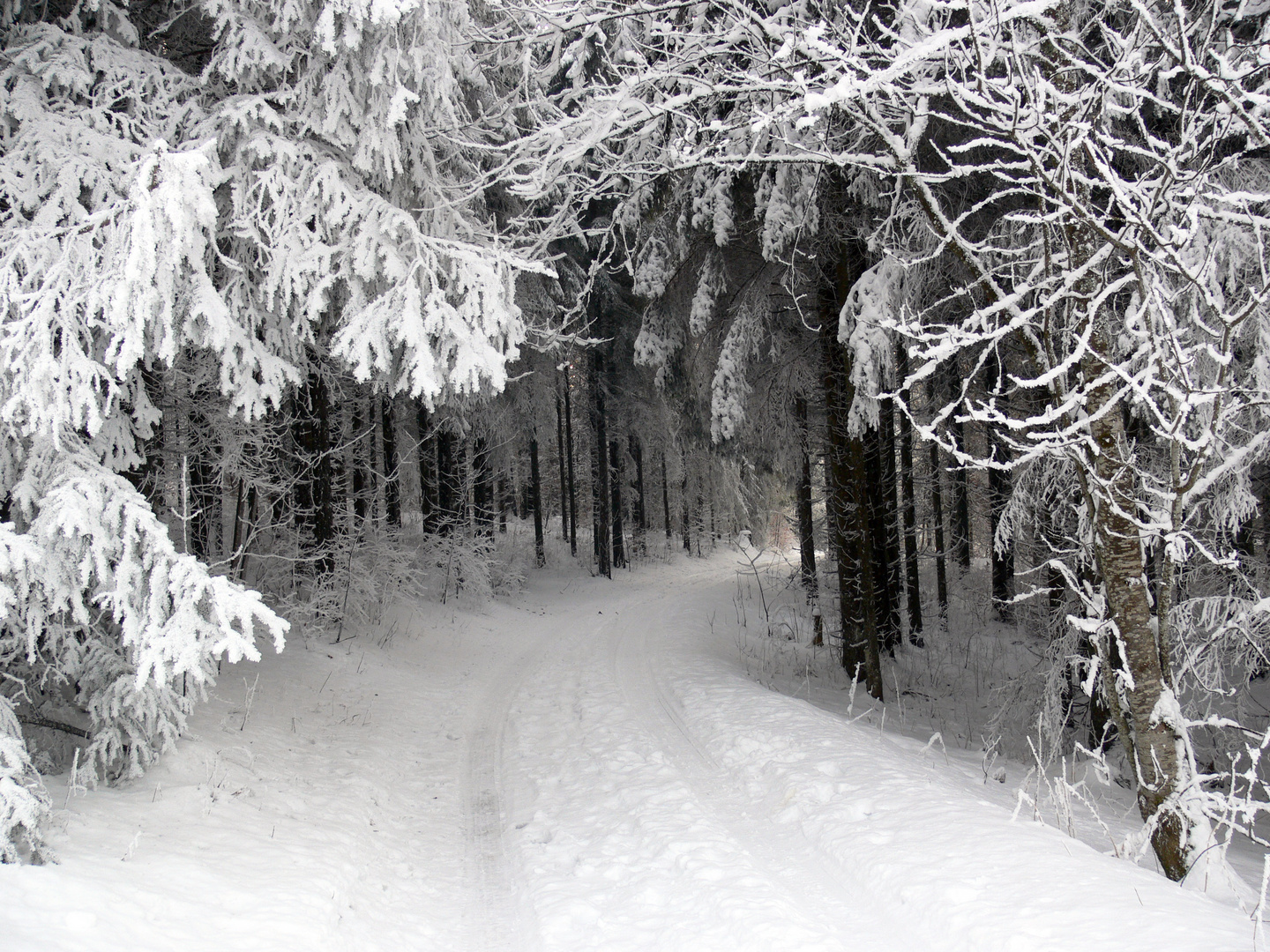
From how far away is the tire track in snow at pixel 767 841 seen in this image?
3.67 metres

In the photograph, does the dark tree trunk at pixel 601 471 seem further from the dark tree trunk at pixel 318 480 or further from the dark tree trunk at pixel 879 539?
the dark tree trunk at pixel 879 539

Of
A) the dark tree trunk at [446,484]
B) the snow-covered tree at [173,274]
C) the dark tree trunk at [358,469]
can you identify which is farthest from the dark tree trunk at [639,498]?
the snow-covered tree at [173,274]

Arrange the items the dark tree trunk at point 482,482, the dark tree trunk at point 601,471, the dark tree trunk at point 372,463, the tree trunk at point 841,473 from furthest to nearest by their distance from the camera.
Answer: the dark tree trunk at point 601,471 < the dark tree trunk at point 482,482 < the dark tree trunk at point 372,463 < the tree trunk at point 841,473

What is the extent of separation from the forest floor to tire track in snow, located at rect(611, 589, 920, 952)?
0.06 ft

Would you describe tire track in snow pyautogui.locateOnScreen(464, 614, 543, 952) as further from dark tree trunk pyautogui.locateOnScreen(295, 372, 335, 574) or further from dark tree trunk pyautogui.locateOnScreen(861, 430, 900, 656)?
dark tree trunk pyautogui.locateOnScreen(861, 430, 900, 656)

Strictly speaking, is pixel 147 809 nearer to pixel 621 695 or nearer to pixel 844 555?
pixel 621 695

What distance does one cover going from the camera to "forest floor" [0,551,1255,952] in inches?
132

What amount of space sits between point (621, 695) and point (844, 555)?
3.42 meters

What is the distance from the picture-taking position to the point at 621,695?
8734 mm

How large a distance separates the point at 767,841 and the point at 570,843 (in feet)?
4.53

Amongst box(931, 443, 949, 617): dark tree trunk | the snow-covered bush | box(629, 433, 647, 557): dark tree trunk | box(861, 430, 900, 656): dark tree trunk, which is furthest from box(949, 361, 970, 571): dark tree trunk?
box(629, 433, 647, 557): dark tree trunk

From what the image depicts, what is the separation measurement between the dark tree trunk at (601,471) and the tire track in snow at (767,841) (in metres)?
12.7

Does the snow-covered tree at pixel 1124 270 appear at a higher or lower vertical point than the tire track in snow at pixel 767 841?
higher

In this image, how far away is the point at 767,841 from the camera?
4.72 m
